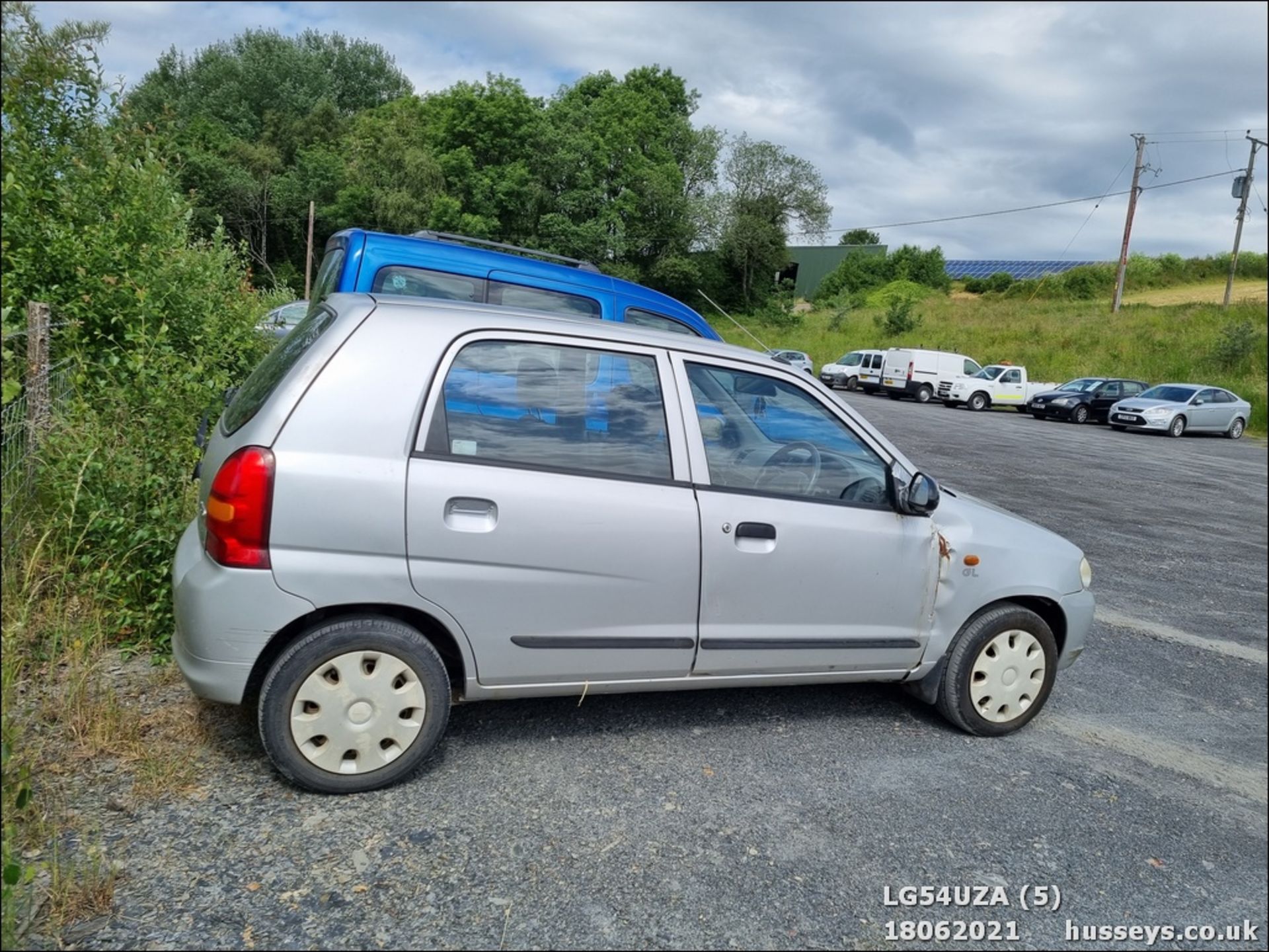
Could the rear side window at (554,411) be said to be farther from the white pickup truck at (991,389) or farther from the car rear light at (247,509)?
the white pickup truck at (991,389)

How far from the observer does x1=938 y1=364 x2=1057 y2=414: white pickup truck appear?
111 ft

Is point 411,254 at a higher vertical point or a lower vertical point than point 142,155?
lower

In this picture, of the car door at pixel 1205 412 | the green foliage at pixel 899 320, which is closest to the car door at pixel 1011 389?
the car door at pixel 1205 412

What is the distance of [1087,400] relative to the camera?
96.2 feet

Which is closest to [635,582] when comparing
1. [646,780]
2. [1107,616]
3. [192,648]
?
[646,780]

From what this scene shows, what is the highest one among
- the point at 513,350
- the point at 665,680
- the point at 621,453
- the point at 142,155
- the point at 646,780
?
the point at 142,155

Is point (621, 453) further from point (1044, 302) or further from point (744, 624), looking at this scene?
point (1044, 302)

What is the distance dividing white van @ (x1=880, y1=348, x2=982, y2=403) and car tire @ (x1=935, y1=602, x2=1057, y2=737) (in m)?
31.4

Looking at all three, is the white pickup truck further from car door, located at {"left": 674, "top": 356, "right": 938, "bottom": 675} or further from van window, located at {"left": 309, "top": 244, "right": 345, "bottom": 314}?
car door, located at {"left": 674, "top": 356, "right": 938, "bottom": 675}

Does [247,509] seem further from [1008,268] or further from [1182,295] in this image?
[1008,268]

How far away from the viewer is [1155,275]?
52.8 m

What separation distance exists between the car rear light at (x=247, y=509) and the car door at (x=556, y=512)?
0.47 metres

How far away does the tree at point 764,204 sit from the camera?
55.0 metres

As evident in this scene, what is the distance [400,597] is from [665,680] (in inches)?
44.7
